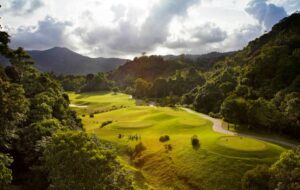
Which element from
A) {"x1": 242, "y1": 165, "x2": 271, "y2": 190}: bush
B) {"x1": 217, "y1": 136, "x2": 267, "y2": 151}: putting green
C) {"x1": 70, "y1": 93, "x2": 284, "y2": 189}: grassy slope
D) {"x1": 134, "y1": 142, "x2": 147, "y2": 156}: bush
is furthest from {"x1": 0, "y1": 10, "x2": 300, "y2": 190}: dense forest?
{"x1": 134, "y1": 142, "x2": 147, "y2": 156}: bush

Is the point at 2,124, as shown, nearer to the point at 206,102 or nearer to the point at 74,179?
the point at 74,179

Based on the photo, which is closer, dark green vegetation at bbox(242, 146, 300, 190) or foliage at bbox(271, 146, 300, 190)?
foliage at bbox(271, 146, 300, 190)

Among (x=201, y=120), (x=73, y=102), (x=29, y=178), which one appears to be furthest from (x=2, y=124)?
(x=73, y=102)

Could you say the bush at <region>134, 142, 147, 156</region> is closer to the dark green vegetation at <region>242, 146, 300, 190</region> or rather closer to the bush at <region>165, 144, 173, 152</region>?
the bush at <region>165, 144, 173, 152</region>

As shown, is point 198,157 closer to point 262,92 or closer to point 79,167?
point 79,167

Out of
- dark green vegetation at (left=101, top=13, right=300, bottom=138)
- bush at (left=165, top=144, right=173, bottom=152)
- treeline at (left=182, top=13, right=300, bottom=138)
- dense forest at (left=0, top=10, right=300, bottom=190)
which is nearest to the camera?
dense forest at (left=0, top=10, right=300, bottom=190)

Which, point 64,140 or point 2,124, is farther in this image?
point 2,124
